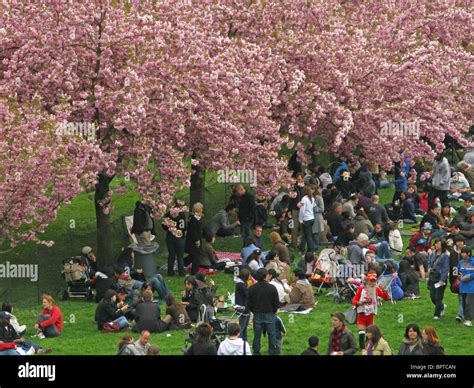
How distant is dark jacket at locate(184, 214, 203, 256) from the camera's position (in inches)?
1628

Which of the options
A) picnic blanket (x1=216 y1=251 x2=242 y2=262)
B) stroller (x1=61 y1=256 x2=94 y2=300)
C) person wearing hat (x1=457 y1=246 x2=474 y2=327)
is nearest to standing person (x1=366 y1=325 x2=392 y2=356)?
person wearing hat (x1=457 y1=246 x2=474 y2=327)

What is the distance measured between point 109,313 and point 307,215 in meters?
9.53

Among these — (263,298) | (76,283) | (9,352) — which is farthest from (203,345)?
(76,283)

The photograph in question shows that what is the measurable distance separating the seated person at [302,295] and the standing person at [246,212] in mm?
6724

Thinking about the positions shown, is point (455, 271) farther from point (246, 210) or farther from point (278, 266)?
A: point (246, 210)

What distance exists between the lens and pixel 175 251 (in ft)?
137

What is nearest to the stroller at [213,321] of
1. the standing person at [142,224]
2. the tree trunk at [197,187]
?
the standing person at [142,224]

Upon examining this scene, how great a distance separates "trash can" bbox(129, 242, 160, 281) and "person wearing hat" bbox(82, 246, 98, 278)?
1.15 m

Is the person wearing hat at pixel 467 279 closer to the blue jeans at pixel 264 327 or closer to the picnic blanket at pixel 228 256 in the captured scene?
the blue jeans at pixel 264 327

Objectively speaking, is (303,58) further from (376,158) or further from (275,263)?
(275,263)

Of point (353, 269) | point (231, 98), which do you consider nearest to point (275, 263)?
point (353, 269)

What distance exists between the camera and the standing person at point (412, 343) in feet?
96.7

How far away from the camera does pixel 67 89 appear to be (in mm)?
40125

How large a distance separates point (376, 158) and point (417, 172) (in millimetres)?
4462
